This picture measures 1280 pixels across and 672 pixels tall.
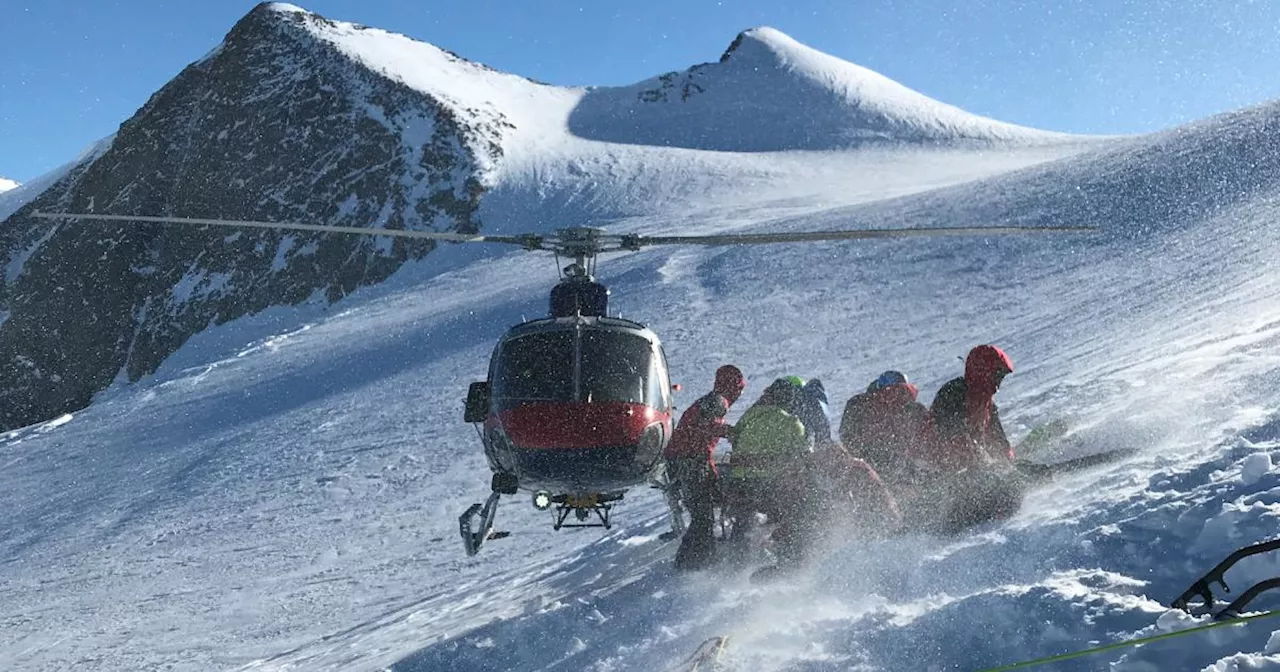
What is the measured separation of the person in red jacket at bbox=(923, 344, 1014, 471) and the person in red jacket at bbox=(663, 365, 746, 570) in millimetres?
1554

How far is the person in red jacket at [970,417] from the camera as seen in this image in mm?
6621

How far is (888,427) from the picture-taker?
730cm

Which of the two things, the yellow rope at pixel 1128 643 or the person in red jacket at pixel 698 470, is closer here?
the yellow rope at pixel 1128 643

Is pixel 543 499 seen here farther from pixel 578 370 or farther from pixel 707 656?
pixel 707 656

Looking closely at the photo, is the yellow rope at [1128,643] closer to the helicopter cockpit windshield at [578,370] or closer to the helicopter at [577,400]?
the helicopter at [577,400]

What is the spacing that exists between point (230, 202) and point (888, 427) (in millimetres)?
68768

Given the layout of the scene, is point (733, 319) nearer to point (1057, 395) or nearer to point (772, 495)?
point (1057, 395)

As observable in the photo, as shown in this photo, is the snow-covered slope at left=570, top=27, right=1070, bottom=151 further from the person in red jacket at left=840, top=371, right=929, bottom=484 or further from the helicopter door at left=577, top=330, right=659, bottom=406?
the person in red jacket at left=840, top=371, right=929, bottom=484

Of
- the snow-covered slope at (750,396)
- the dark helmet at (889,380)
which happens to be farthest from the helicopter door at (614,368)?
the dark helmet at (889,380)

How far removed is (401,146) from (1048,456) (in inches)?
2290

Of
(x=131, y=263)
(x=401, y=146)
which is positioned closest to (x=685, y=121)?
(x=401, y=146)

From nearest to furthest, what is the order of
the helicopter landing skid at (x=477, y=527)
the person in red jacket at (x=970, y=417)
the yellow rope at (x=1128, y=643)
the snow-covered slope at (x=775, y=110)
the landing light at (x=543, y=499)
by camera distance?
the yellow rope at (x=1128, y=643) < the person in red jacket at (x=970, y=417) < the landing light at (x=543, y=499) < the helicopter landing skid at (x=477, y=527) < the snow-covered slope at (x=775, y=110)

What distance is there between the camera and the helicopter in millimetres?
7406

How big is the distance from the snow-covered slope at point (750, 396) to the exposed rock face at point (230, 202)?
70.0 ft
